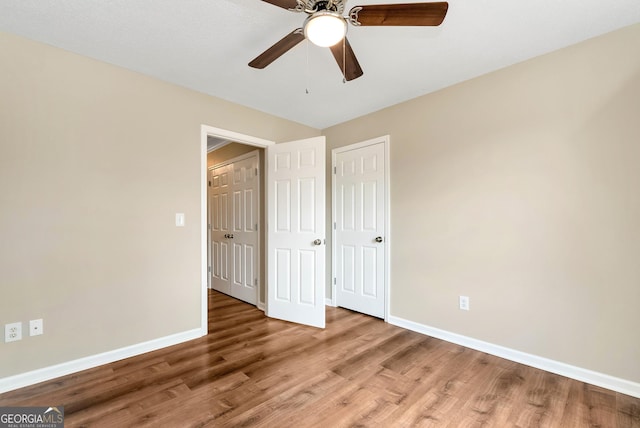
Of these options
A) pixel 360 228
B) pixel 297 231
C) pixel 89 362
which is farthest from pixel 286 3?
pixel 89 362

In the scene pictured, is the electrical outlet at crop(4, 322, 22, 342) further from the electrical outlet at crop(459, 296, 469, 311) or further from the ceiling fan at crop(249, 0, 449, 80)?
the electrical outlet at crop(459, 296, 469, 311)

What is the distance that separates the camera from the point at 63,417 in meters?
1.59

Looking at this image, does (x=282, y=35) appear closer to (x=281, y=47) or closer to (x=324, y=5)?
(x=281, y=47)

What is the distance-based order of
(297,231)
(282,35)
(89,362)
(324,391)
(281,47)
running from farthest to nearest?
1. (297,231)
2. (89,362)
3. (282,35)
4. (324,391)
5. (281,47)

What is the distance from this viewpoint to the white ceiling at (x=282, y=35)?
1.69 m

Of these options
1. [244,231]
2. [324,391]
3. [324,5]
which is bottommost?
[324,391]

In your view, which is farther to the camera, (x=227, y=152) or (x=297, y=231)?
(x=227, y=152)

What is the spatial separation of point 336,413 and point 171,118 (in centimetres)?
273

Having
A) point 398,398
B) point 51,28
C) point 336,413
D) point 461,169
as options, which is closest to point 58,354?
point 336,413

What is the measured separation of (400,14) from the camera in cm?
A: 131

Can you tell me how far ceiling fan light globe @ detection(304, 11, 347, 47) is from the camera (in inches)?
49.4

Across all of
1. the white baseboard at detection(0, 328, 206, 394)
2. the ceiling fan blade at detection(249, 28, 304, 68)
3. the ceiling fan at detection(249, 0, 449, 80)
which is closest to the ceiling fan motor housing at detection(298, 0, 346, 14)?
the ceiling fan at detection(249, 0, 449, 80)

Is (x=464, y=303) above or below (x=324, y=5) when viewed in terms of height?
below

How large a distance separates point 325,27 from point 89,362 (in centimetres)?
283
